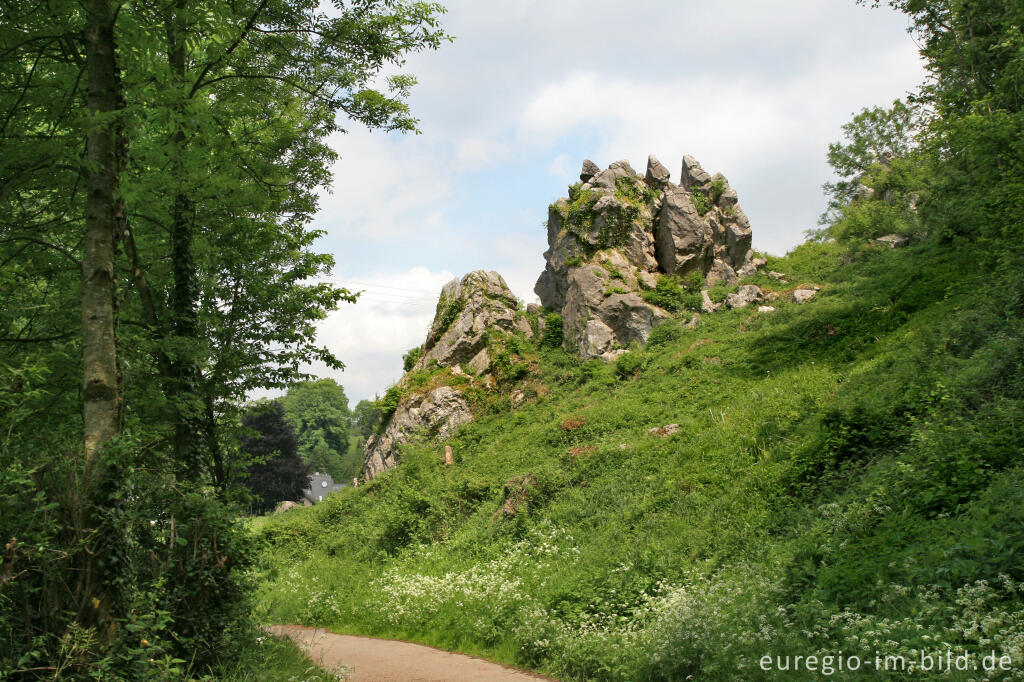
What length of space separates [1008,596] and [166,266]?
38.0 ft

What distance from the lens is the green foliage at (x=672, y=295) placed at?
26.5 m

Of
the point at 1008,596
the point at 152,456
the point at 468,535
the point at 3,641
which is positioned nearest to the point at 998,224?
the point at 1008,596

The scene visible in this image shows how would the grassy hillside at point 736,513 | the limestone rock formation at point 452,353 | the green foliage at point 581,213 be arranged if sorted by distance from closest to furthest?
1. the grassy hillside at point 736,513
2. the limestone rock formation at point 452,353
3. the green foliage at point 581,213

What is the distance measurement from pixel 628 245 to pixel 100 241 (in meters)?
25.0

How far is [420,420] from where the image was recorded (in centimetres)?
2558

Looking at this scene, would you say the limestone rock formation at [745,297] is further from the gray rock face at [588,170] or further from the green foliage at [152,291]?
the green foliage at [152,291]

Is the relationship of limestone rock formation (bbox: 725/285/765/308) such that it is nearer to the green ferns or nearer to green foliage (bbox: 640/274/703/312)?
green foliage (bbox: 640/274/703/312)

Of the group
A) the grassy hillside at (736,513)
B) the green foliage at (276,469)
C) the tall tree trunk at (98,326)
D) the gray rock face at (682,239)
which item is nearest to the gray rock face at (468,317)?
the grassy hillside at (736,513)

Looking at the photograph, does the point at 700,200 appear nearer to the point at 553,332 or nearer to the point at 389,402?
the point at 553,332

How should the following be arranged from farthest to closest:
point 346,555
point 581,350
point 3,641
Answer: point 581,350
point 346,555
point 3,641

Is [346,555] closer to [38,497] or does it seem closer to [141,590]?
[141,590]

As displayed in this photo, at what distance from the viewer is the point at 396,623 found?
11312 mm

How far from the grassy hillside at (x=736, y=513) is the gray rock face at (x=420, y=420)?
2342 mm

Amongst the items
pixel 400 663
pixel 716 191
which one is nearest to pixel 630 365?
pixel 716 191
